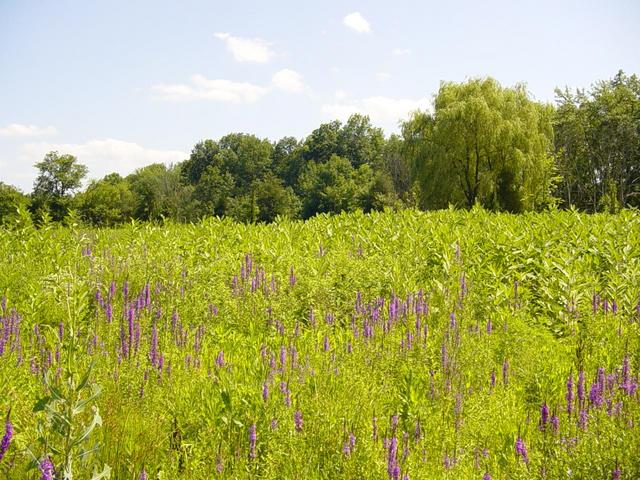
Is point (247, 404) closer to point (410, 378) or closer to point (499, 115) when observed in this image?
point (410, 378)

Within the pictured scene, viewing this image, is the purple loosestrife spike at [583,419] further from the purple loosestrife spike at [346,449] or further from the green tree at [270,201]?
the green tree at [270,201]

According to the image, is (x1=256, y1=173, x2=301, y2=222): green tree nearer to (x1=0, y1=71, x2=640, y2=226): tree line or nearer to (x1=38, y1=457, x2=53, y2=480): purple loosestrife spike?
(x1=0, y1=71, x2=640, y2=226): tree line

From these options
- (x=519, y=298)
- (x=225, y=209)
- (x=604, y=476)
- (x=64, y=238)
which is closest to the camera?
(x=604, y=476)

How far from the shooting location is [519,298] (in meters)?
7.04

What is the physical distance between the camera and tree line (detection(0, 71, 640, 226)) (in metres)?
30.8

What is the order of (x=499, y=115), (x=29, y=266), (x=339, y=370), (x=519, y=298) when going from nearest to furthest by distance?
(x=339, y=370) < (x=519, y=298) < (x=29, y=266) < (x=499, y=115)

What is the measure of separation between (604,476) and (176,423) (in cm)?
282

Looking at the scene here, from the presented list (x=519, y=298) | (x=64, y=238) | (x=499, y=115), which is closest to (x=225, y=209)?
(x=499, y=115)

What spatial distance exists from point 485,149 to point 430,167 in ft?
11.3

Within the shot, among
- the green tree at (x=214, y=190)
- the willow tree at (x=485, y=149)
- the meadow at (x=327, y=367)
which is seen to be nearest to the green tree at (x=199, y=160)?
the green tree at (x=214, y=190)

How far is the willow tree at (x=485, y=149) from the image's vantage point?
30.3m

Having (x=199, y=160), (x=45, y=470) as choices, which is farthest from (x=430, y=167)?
(x=199, y=160)

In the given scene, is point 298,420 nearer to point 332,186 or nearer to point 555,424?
point 555,424

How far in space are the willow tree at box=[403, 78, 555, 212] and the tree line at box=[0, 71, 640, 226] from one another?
0.06m
